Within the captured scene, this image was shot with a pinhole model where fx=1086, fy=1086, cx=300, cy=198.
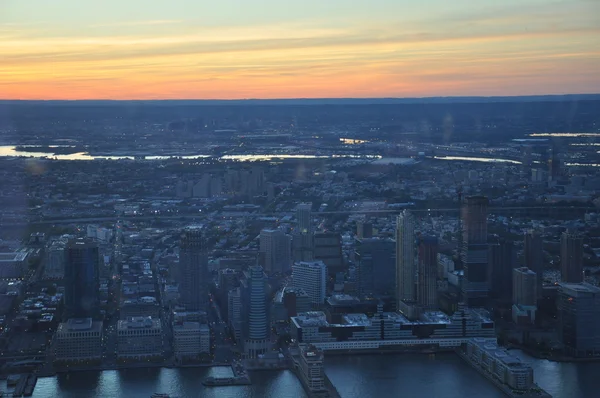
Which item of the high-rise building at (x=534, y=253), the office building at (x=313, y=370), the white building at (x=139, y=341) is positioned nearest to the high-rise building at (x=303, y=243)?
the high-rise building at (x=534, y=253)

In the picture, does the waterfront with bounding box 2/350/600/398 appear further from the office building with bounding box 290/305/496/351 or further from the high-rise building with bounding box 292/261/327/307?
the high-rise building with bounding box 292/261/327/307

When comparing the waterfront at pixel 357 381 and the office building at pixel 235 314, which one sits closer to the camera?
the waterfront at pixel 357 381

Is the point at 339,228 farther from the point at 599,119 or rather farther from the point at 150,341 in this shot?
the point at 599,119

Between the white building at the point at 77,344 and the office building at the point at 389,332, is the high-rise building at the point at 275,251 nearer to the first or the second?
the office building at the point at 389,332

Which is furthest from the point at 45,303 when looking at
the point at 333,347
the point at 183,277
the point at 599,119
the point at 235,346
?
the point at 599,119

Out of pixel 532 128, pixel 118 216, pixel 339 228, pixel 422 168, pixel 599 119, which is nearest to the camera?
pixel 339 228

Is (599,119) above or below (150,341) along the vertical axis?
above

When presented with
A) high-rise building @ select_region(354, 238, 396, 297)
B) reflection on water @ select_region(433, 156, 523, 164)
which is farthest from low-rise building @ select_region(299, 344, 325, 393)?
reflection on water @ select_region(433, 156, 523, 164)
